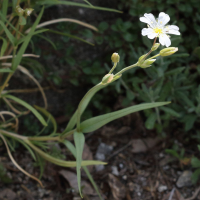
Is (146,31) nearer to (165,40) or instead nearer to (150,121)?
(165,40)

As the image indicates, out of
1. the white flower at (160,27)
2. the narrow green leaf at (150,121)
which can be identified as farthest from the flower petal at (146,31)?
the narrow green leaf at (150,121)

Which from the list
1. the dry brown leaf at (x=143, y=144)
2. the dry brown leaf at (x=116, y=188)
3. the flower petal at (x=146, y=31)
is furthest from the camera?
the dry brown leaf at (x=143, y=144)

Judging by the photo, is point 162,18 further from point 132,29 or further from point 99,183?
point 99,183

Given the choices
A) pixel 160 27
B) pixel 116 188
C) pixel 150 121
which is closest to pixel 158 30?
pixel 160 27

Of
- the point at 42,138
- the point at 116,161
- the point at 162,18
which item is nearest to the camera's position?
the point at 162,18

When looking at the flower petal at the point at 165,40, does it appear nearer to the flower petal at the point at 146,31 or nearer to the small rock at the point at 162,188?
the flower petal at the point at 146,31

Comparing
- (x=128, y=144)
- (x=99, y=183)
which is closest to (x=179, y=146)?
(x=128, y=144)
